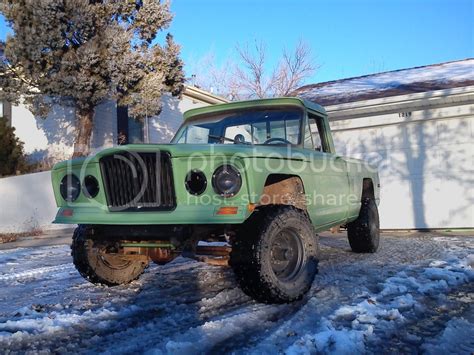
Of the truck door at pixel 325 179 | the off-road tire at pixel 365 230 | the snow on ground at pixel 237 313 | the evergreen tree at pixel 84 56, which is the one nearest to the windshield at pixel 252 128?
the truck door at pixel 325 179

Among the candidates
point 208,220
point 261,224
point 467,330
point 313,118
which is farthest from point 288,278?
point 313,118

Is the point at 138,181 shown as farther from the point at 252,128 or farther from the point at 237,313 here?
the point at 252,128

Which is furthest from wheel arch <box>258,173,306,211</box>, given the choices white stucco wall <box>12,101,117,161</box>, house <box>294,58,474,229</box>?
white stucco wall <box>12,101,117,161</box>

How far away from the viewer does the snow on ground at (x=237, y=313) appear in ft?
9.58

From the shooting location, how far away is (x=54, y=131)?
1465 cm

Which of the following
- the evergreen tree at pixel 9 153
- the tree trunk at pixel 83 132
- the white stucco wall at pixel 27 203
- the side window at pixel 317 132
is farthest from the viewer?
the evergreen tree at pixel 9 153

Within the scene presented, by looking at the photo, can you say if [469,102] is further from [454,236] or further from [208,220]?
[208,220]

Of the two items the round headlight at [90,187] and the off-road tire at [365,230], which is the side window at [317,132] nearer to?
the off-road tire at [365,230]

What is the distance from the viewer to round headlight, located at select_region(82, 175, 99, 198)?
4094 millimetres

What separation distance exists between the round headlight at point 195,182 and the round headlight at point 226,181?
9 centimetres

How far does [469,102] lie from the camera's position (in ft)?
30.2

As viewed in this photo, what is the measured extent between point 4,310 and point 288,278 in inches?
98.2

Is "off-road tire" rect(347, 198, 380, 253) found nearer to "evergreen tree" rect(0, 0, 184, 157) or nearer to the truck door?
the truck door

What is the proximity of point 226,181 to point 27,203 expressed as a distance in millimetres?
10681
